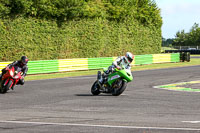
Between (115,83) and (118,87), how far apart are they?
18 cm

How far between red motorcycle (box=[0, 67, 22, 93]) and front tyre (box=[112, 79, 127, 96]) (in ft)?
12.1

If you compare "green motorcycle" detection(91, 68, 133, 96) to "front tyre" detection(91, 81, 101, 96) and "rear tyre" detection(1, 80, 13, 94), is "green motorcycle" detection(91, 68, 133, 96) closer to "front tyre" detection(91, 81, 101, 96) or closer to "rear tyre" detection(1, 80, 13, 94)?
"front tyre" detection(91, 81, 101, 96)

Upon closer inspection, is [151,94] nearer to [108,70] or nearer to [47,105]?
[108,70]

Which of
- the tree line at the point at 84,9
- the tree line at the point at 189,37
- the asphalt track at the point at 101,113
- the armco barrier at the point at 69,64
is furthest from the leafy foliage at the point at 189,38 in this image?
the asphalt track at the point at 101,113

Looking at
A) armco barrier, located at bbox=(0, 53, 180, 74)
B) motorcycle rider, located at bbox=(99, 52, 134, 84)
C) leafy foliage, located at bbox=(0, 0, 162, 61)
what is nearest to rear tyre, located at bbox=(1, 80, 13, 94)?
motorcycle rider, located at bbox=(99, 52, 134, 84)

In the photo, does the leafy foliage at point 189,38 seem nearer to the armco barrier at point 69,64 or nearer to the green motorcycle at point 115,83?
the armco barrier at point 69,64

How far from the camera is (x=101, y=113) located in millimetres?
10477

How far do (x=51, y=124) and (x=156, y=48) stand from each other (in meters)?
39.5

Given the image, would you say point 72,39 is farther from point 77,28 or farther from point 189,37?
point 189,37

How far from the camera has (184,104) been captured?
12.4m

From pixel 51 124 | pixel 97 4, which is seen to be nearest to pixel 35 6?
pixel 97 4

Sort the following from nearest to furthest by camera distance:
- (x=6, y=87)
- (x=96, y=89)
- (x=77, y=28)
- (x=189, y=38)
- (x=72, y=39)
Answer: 1. (x=96, y=89)
2. (x=6, y=87)
3. (x=72, y=39)
4. (x=77, y=28)
5. (x=189, y=38)

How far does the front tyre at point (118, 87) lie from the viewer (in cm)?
1451

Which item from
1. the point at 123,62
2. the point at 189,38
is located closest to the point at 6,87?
the point at 123,62
